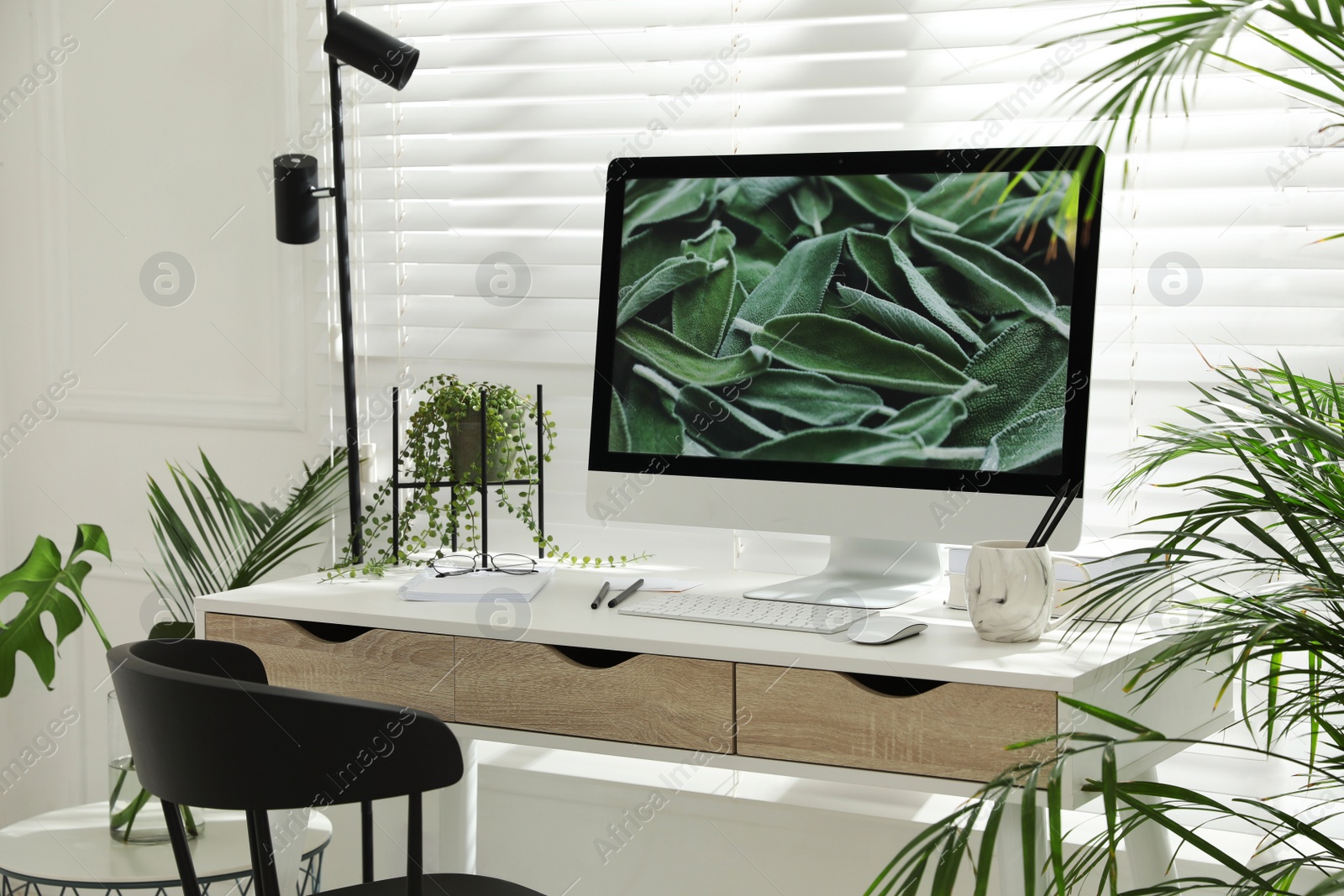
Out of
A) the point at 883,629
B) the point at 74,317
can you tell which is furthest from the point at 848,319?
the point at 74,317

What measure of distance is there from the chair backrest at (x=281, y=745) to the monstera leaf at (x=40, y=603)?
3.24 ft

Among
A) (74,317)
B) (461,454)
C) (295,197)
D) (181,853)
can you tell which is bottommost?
(181,853)

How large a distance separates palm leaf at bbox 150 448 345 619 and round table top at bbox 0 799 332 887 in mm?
431

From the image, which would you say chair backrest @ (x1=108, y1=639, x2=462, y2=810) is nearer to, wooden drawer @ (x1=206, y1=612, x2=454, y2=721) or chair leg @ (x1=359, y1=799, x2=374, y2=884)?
wooden drawer @ (x1=206, y1=612, x2=454, y2=721)

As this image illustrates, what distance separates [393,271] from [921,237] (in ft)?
4.01

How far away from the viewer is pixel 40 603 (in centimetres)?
214

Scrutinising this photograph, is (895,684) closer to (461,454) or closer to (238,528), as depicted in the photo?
(461,454)

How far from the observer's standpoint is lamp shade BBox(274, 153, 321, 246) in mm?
2355

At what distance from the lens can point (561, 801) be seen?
239cm

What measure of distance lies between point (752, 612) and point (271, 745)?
2.29 ft

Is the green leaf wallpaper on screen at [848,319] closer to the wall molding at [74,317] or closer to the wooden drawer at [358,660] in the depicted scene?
the wooden drawer at [358,660]

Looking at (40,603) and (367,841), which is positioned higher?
(40,603)

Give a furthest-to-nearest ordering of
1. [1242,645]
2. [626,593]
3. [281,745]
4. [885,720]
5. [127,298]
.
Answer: [127,298] < [626,593] < [885,720] < [281,745] < [1242,645]

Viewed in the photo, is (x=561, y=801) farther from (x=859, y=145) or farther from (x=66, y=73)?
(x=66, y=73)
